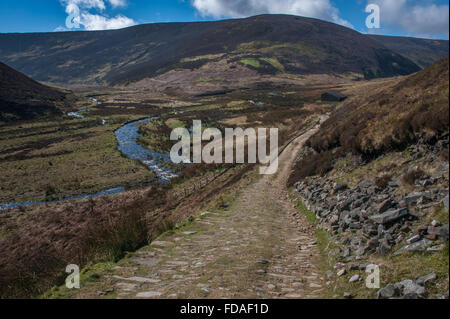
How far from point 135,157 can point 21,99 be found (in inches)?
3128

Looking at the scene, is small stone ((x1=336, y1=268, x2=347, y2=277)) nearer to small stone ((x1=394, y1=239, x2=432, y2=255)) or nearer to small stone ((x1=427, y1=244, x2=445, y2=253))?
small stone ((x1=394, y1=239, x2=432, y2=255))

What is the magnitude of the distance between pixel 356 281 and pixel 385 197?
12.8 feet

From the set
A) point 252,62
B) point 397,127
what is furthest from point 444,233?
point 252,62

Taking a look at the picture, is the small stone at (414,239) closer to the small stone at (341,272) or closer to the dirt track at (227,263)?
the small stone at (341,272)

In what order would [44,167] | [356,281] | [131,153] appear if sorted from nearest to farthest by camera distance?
[356,281] → [44,167] → [131,153]

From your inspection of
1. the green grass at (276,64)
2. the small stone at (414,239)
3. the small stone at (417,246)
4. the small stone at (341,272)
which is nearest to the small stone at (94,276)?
the small stone at (341,272)

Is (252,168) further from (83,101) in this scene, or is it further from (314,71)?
(314,71)

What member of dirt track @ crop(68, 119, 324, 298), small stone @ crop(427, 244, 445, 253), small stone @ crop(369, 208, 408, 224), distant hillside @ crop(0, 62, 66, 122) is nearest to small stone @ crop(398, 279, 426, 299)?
small stone @ crop(427, 244, 445, 253)

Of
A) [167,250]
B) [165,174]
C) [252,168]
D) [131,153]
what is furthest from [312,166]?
[131,153]

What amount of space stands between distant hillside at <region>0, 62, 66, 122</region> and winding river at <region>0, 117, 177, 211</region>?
42.2m

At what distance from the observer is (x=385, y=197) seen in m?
9.14

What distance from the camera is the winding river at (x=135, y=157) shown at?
98.4 ft

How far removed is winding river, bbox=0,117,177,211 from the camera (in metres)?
30.0

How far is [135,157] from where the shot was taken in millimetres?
45625
